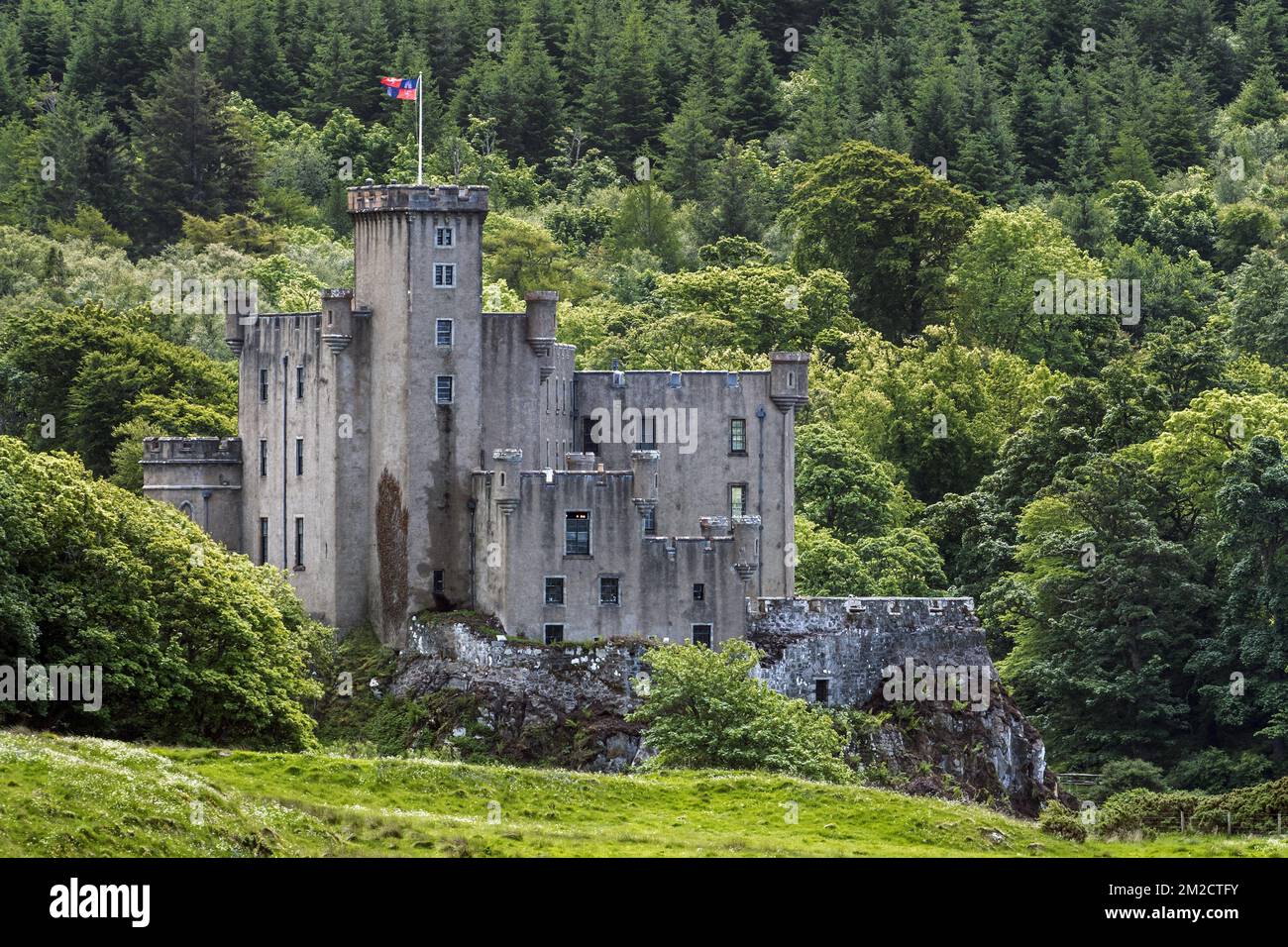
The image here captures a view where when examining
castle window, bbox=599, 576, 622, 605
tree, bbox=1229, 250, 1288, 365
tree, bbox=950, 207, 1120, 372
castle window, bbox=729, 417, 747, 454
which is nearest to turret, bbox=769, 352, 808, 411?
castle window, bbox=729, 417, 747, 454

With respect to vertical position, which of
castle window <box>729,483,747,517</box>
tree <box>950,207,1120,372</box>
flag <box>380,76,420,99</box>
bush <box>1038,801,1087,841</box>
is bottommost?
bush <box>1038,801,1087,841</box>

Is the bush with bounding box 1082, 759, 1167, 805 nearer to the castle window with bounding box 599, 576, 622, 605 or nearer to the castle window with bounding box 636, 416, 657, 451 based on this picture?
the castle window with bounding box 636, 416, 657, 451

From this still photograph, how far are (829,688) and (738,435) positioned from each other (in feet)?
39.2

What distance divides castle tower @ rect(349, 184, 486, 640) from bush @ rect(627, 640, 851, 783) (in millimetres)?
11904

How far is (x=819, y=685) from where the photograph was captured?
329 feet

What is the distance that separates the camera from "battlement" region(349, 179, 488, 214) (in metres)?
102

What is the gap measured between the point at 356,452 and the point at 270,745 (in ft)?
56.3

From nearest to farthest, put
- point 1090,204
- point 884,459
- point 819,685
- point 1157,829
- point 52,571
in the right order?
point 1157,829, point 52,571, point 819,685, point 884,459, point 1090,204

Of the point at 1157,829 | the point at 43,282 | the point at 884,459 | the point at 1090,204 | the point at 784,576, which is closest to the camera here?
the point at 1157,829

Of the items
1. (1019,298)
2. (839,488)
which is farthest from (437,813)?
(1019,298)

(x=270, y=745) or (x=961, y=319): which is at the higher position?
(x=961, y=319)

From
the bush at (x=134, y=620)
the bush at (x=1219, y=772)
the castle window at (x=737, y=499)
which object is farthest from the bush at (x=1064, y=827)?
the bush at (x=1219, y=772)
